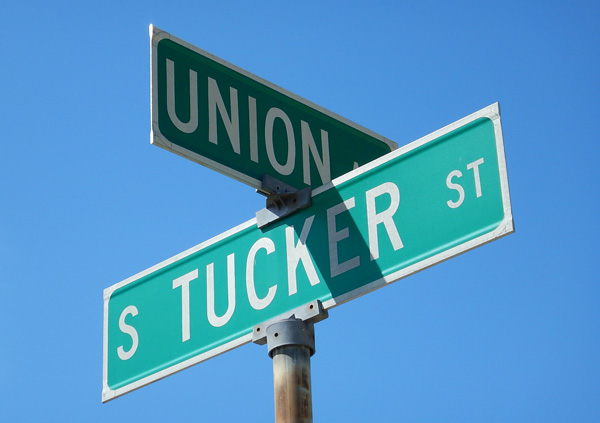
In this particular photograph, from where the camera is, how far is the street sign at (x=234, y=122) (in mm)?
3586

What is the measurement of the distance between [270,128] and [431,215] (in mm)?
768

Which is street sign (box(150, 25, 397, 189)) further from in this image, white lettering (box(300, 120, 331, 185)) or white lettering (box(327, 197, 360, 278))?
white lettering (box(327, 197, 360, 278))

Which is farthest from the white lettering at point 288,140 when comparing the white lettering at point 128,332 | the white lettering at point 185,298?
the white lettering at point 128,332

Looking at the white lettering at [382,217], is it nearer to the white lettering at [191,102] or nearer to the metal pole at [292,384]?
the metal pole at [292,384]

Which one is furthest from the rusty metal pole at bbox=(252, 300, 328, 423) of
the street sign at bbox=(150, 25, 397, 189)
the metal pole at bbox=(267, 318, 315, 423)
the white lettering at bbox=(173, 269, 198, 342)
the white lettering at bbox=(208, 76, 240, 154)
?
the white lettering at bbox=(208, 76, 240, 154)

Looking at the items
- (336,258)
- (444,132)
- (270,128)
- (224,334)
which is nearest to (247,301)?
(224,334)

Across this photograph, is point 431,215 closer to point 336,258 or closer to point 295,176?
point 336,258

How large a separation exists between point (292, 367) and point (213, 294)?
1.96 ft

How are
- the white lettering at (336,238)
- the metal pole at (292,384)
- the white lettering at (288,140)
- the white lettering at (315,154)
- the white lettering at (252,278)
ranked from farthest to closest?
the white lettering at (315,154) < the white lettering at (288,140) < the white lettering at (252,278) < the white lettering at (336,238) < the metal pole at (292,384)

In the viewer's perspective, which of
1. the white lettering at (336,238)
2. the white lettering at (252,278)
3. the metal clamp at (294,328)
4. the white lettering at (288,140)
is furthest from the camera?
the white lettering at (288,140)

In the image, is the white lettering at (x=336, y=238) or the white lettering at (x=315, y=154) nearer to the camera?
the white lettering at (x=336, y=238)

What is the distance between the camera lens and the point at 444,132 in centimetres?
343

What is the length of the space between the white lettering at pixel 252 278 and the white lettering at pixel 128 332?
22.8 inches

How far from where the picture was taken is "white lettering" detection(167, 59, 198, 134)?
141 inches
